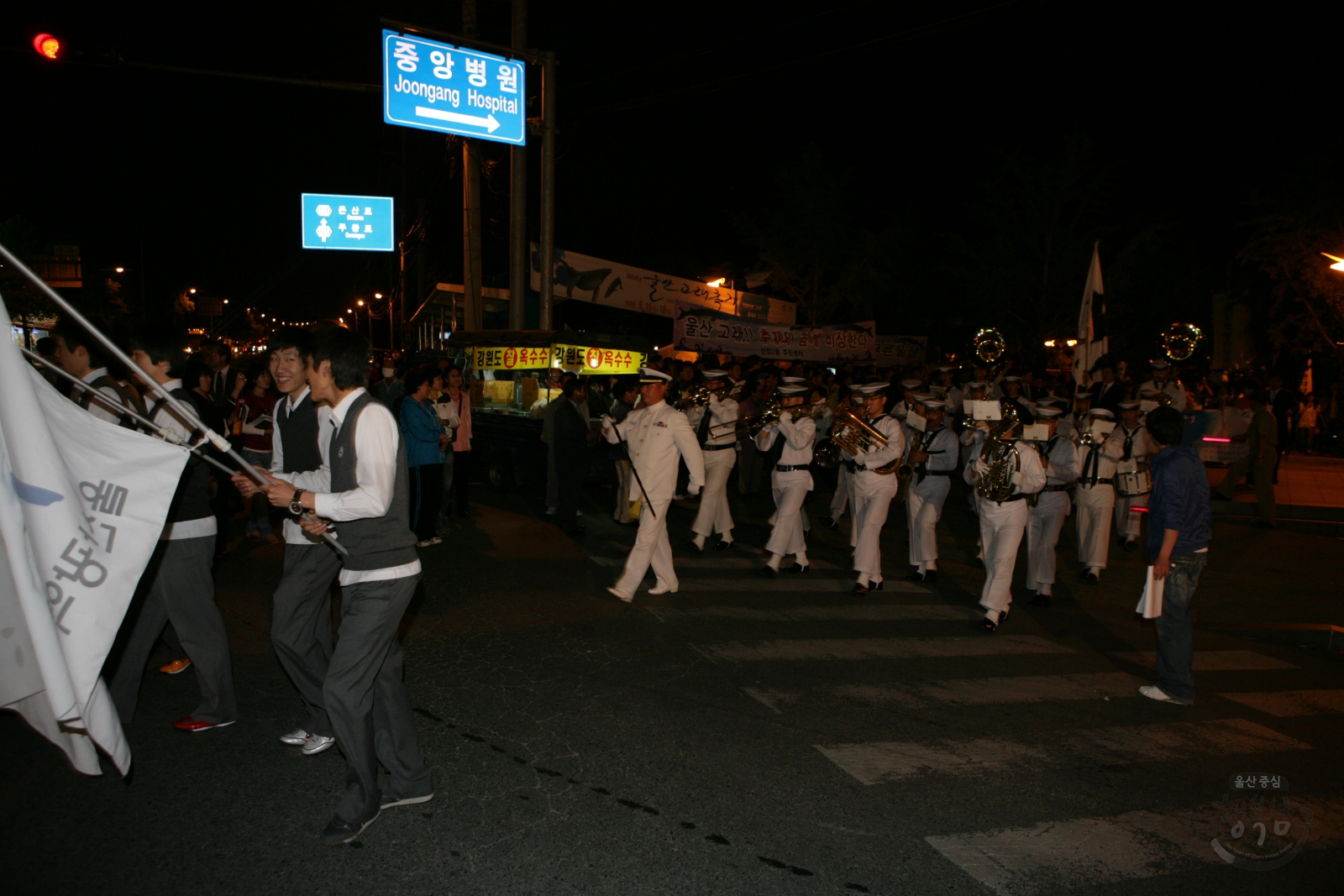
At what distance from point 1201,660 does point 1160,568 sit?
72.9 inches

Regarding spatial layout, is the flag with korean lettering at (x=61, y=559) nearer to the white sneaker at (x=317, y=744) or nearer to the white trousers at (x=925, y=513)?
the white sneaker at (x=317, y=744)

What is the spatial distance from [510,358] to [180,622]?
10.2 meters

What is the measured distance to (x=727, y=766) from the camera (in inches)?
170

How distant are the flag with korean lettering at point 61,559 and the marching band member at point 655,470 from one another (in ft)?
15.4

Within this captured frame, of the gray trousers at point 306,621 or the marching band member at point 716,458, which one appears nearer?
the gray trousers at point 306,621

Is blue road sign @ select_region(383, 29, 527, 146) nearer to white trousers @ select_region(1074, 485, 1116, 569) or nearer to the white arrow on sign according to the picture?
the white arrow on sign

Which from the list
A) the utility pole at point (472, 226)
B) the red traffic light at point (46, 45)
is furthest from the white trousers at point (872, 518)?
the utility pole at point (472, 226)

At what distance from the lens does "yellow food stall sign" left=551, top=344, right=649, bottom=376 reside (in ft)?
44.3

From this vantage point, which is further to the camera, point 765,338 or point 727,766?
point 765,338

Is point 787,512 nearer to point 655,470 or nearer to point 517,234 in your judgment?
point 655,470

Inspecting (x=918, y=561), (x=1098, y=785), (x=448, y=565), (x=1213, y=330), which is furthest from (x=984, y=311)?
(x=1098, y=785)

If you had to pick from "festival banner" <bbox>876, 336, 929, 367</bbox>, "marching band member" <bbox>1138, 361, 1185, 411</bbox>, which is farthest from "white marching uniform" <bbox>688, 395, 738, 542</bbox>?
"festival banner" <bbox>876, 336, 929, 367</bbox>

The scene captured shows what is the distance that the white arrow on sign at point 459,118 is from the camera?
14078 mm

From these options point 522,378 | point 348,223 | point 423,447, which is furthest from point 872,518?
point 348,223
